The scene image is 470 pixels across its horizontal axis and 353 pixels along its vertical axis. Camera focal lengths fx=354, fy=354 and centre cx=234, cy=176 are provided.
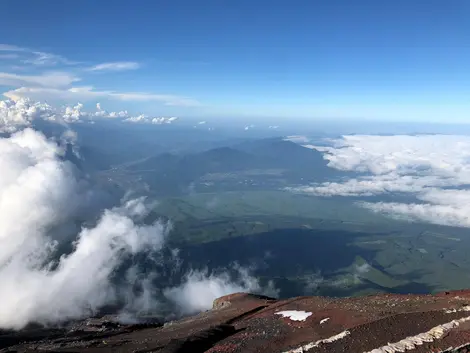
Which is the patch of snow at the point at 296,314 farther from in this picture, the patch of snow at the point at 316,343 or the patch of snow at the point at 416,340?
the patch of snow at the point at 416,340

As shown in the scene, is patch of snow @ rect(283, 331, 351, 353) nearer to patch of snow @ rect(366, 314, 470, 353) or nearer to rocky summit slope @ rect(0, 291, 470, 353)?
rocky summit slope @ rect(0, 291, 470, 353)

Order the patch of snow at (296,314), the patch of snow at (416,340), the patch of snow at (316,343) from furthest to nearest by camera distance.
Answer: the patch of snow at (296,314), the patch of snow at (316,343), the patch of snow at (416,340)

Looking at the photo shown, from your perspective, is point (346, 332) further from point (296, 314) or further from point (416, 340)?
point (296, 314)

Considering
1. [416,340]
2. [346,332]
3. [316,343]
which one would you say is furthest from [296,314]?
[416,340]

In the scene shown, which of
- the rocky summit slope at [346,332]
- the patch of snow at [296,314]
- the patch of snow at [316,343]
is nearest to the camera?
the rocky summit slope at [346,332]

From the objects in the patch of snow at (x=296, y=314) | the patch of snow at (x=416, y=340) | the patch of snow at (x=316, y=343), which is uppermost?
the patch of snow at (x=416, y=340)

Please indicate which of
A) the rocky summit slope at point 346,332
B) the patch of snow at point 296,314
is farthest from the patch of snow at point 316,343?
the patch of snow at point 296,314

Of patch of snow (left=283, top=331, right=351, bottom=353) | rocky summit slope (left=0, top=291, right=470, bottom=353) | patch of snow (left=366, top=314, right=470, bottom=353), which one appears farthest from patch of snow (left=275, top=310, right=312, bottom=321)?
patch of snow (left=366, top=314, right=470, bottom=353)

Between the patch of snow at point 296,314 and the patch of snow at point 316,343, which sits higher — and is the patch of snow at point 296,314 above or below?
below
